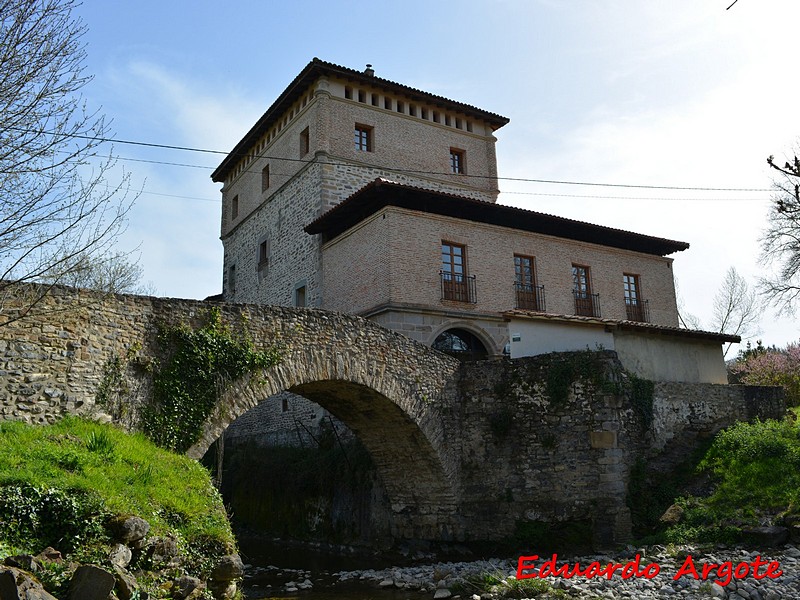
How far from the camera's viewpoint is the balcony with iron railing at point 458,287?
18297 millimetres

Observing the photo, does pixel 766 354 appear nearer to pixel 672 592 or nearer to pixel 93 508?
pixel 672 592

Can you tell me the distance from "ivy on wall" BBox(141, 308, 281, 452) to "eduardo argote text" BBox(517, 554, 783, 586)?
19.3 ft

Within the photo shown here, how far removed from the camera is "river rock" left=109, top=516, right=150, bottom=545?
6.43 m

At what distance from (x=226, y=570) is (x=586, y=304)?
16.0 metres

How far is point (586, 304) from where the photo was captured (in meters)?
21.2

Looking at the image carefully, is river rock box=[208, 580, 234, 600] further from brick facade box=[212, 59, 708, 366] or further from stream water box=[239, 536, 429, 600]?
brick facade box=[212, 59, 708, 366]

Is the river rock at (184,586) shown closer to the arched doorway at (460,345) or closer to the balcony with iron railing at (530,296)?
the arched doorway at (460,345)

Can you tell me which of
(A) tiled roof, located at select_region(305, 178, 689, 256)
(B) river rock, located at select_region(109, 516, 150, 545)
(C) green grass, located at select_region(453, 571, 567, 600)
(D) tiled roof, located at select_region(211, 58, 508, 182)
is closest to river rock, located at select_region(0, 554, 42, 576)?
(B) river rock, located at select_region(109, 516, 150, 545)

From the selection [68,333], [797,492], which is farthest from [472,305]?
[68,333]

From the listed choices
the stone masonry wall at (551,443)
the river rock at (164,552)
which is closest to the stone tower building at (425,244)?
the stone masonry wall at (551,443)

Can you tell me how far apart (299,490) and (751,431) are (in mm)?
11213

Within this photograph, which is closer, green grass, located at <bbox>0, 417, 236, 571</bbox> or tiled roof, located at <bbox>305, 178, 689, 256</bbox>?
green grass, located at <bbox>0, 417, 236, 571</bbox>

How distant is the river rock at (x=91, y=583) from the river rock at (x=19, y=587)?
0.79 feet

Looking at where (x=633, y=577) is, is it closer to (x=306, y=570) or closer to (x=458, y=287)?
(x=306, y=570)
